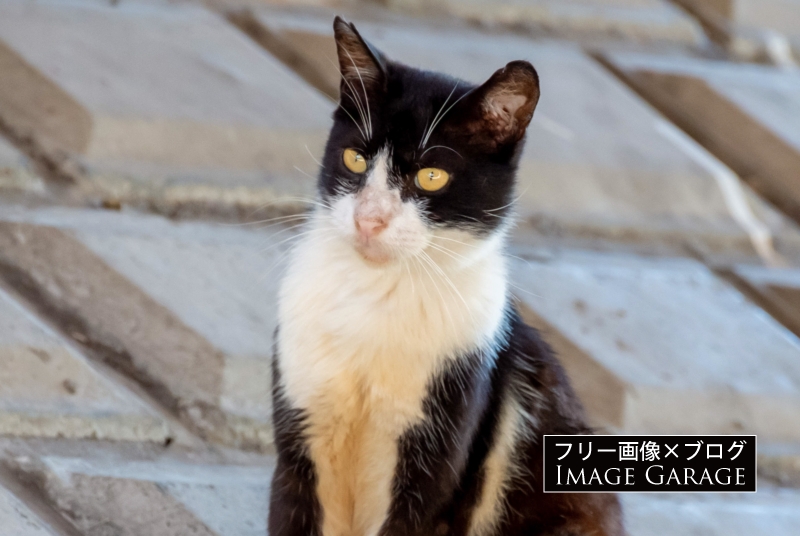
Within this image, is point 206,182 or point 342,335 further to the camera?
point 206,182

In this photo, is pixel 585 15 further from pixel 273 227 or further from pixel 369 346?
pixel 369 346

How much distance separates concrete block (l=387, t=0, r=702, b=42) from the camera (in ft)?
8.55

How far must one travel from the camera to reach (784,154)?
2.46 metres

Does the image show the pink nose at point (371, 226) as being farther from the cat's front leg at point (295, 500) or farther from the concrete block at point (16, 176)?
the concrete block at point (16, 176)

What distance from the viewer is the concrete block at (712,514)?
5.43ft

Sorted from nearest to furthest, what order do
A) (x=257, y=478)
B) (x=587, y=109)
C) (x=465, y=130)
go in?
(x=465, y=130) → (x=257, y=478) → (x=587, y=109)

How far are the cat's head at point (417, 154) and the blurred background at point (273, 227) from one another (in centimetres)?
32


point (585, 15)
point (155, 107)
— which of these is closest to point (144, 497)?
point (155, 107)

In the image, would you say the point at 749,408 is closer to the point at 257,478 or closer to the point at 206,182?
the point at 257,478

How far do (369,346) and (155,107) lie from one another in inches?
47.1

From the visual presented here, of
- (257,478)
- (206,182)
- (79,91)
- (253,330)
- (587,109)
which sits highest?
(587,109)

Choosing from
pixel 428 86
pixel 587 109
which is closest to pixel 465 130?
pixel 428 86

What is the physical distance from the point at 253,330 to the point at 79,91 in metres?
0.82

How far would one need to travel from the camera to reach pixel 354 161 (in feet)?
4.00
